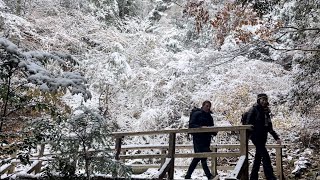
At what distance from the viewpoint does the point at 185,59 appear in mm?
12758

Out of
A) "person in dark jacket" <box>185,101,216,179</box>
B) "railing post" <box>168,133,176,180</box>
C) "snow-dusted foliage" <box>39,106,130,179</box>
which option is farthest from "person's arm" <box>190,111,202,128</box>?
"snow-dusted foliage" <box>39,106,130,179</box>

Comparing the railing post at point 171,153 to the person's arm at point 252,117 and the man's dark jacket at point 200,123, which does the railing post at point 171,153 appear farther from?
the person's arm at point 252,117

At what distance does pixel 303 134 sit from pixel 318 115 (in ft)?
3.96

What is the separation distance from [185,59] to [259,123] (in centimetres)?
697

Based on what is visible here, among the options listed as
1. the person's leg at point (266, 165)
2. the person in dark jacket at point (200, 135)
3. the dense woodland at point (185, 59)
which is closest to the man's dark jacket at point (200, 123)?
the person in dark jacket at point (200, 135)

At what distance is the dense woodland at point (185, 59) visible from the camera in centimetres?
841

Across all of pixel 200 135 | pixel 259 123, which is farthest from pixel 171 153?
pixel 259 123

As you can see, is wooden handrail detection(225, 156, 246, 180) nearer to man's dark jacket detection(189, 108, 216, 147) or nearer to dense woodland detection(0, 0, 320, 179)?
man's dark jacket detection(189, 108, 216, 147)

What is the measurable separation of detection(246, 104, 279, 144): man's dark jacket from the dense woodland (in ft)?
5.50

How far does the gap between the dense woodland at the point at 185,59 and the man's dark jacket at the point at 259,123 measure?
66.0 inches

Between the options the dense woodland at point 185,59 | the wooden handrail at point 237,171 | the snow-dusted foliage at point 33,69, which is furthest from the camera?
the dense woodland at point 185,59

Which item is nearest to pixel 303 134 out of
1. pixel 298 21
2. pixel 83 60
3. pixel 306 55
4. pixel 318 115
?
pixel 318 115

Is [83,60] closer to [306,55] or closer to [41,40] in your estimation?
[41,40]

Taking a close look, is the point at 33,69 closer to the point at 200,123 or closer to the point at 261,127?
the point at 200,123
